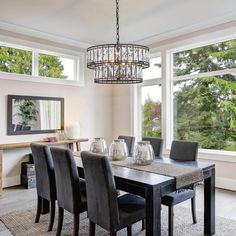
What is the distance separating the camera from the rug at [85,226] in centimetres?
265

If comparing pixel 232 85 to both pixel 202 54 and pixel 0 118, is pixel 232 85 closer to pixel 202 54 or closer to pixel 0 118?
pixel 202 54

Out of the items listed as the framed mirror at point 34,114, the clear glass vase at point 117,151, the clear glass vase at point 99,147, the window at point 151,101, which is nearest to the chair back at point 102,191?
the clear glass vase at point 117,151

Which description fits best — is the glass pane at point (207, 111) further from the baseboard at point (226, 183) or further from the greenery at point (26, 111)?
the greenery at point (26, 111)

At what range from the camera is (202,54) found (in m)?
4.64

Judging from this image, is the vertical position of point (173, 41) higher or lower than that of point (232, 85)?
higher

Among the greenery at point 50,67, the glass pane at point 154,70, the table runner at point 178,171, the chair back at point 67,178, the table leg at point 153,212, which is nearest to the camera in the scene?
the table leg at point 153,212

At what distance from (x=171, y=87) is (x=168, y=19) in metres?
1.44

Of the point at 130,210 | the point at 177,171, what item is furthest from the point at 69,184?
the point at 177,171

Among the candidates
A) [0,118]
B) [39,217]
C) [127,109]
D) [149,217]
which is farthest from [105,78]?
[127,109]

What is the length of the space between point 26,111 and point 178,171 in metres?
3.35

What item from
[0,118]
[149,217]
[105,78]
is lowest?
[149,217]

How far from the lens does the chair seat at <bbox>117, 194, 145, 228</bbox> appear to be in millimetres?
2074

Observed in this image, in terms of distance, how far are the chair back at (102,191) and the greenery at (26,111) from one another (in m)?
2.91

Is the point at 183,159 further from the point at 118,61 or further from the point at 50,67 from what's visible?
the point at 50,67
